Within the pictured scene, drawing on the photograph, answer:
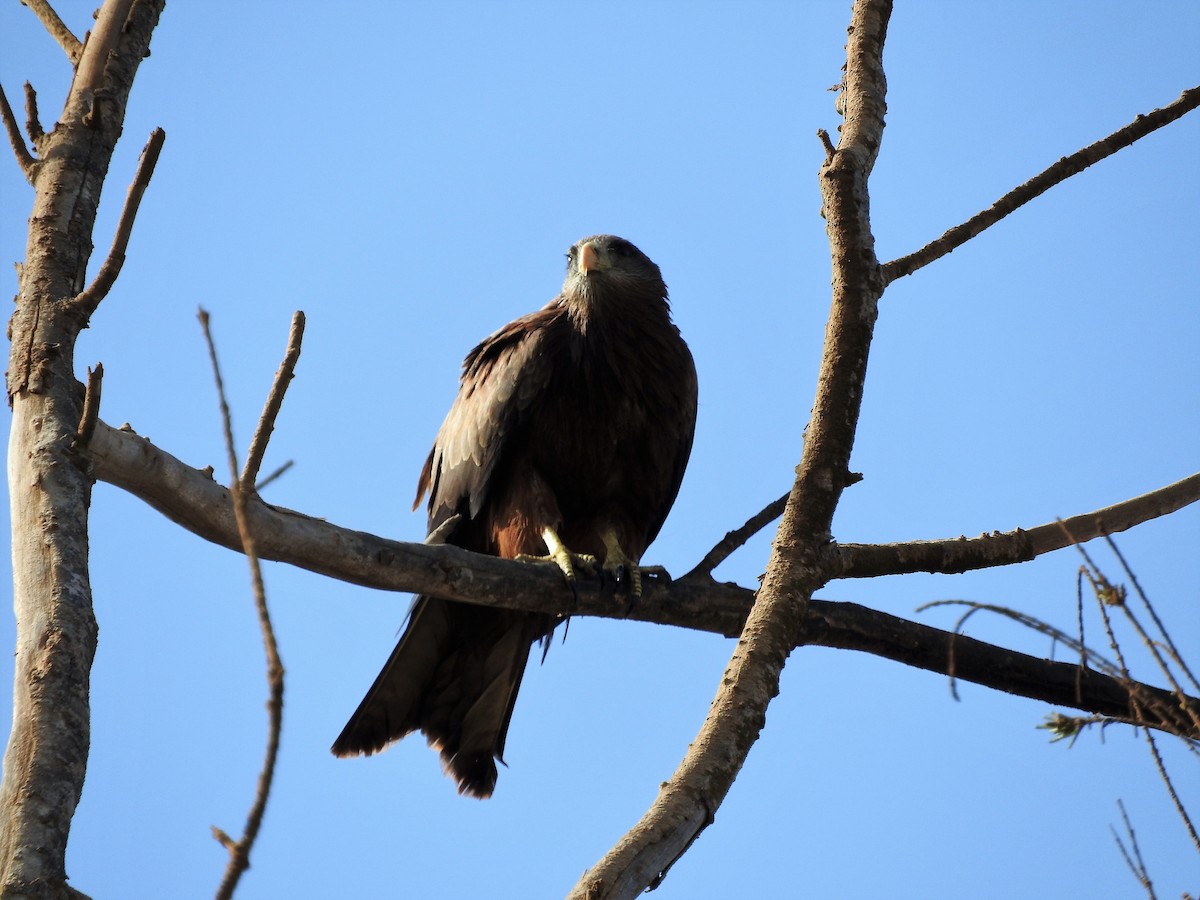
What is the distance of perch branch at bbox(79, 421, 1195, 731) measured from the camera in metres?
3.38

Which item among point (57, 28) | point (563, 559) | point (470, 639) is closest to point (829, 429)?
point (563, 559)

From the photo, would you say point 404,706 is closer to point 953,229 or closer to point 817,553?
point 817,553

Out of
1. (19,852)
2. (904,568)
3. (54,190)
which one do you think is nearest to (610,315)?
(904,568)

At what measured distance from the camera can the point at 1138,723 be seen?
8.36 feet

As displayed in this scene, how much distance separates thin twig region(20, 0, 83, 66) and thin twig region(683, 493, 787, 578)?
8.55 ft

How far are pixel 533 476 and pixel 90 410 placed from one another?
2.48m

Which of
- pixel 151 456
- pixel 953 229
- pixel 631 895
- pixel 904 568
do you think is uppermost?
pixel 953 229

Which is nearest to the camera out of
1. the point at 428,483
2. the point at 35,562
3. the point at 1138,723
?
the point at 1138,723

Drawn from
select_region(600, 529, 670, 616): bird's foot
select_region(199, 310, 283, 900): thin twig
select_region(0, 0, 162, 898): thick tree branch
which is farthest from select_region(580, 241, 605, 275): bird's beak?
select_region(199, 310, 283, 900): thin twig

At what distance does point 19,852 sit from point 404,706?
2.56 meters

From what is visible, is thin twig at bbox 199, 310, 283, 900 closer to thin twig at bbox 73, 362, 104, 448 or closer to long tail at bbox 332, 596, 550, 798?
thin twig at bbox 73, 362, 104, 448

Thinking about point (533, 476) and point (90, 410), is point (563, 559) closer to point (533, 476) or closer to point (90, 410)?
point (533, 476)

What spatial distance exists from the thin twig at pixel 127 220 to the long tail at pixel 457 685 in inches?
80.0

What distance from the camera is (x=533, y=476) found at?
525 cm
